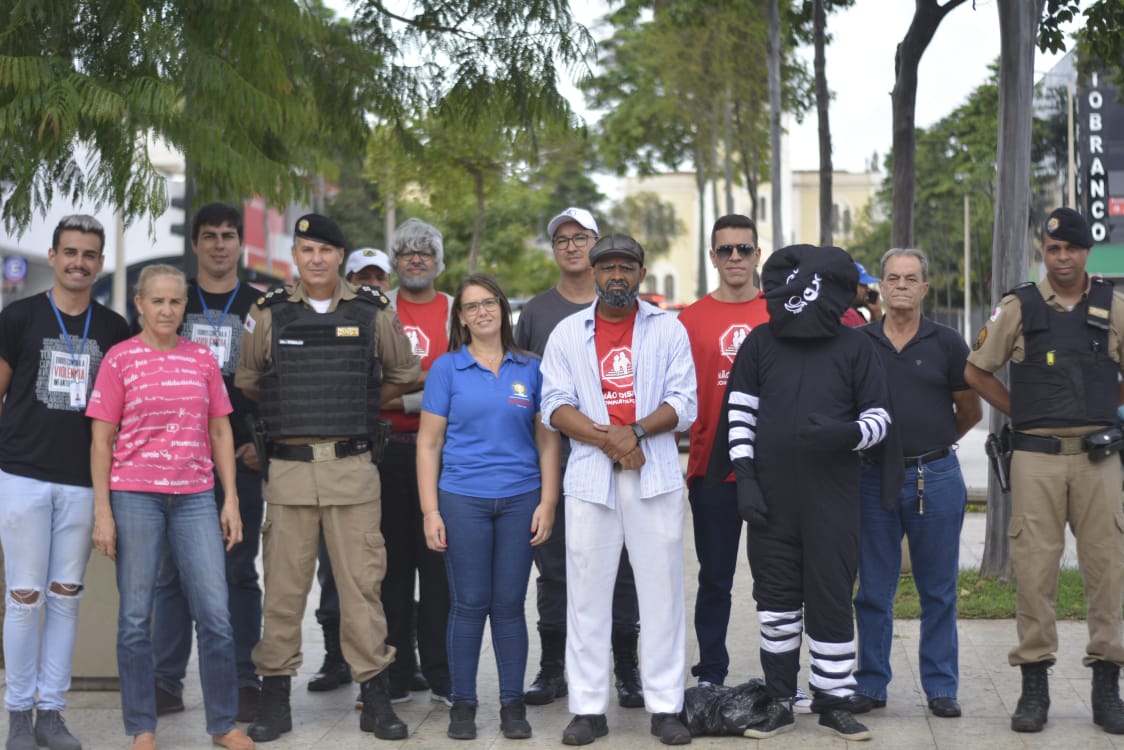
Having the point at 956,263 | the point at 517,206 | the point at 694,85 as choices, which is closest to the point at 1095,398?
the point at 694,85

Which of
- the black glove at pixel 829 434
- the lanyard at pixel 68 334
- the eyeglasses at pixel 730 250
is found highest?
the eyeglasses at pixel 730 250

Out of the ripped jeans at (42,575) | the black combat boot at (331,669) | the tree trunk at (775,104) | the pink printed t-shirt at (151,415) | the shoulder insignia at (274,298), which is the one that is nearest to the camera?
the pink printed t-shirt at (151,415)

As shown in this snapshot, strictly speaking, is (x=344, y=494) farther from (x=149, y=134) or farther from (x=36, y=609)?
(x=149, y=134)

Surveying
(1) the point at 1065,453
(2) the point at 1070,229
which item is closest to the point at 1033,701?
(1) the point at 1065,453

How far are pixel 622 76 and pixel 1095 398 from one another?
1025 inches

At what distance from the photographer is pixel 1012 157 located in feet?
32.2

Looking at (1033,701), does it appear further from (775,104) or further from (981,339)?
(775,104)

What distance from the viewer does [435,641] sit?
7285 mm

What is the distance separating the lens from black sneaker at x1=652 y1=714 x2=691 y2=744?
6328mm

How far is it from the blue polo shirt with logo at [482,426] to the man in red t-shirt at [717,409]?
0.82 metres

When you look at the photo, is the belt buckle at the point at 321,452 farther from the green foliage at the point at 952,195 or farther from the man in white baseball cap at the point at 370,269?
the green foliage at the point at 952,195

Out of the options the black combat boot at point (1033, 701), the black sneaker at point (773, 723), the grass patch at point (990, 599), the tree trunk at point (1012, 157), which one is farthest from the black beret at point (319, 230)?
the tree trunk at point (1012, 157)

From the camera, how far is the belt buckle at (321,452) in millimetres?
6473

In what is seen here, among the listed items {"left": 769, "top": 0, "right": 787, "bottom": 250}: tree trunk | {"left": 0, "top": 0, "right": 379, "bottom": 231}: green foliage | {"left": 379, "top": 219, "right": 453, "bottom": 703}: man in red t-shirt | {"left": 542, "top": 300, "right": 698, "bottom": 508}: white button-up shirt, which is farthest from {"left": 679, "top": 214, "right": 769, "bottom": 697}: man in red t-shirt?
{"left": 769, "top": 0, "right": 787, "bottom": 250}: tree trunk
